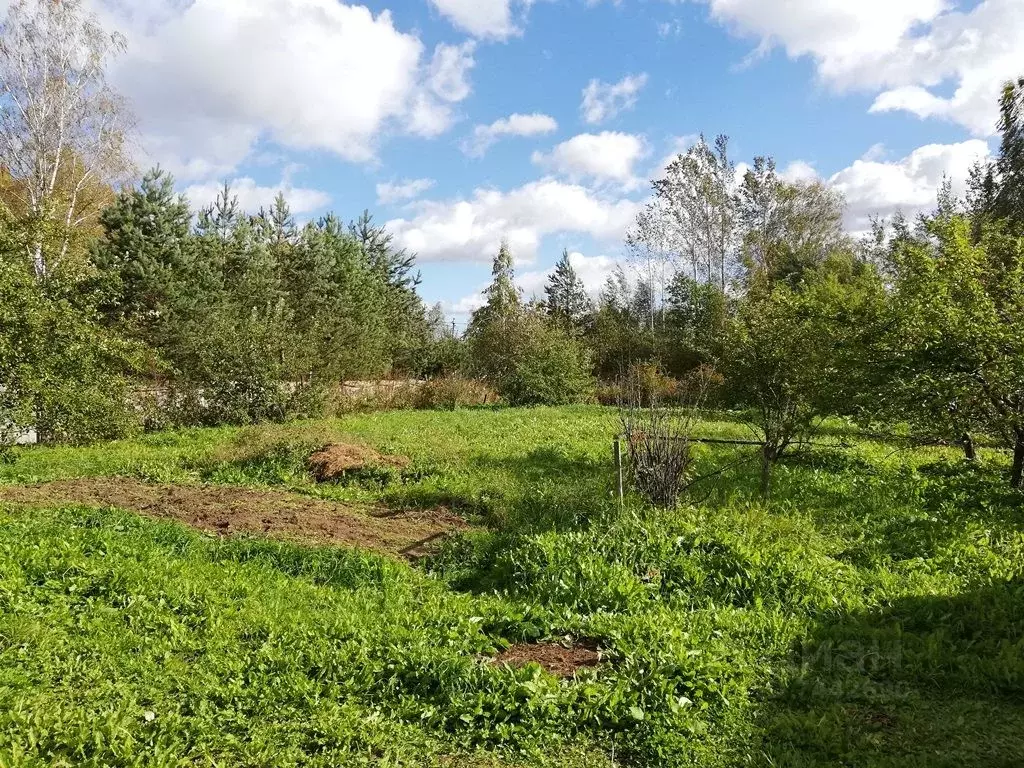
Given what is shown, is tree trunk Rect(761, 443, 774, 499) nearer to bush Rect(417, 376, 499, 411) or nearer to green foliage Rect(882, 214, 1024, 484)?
green foliage Rect(882, 214, 1024, 484)

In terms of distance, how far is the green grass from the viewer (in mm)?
3631

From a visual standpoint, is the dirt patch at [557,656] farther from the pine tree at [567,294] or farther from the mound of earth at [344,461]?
the pine tree at [567,294]

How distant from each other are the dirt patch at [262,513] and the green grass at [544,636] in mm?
737

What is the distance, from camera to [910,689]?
4.38 meters

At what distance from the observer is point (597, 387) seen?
26312 mm

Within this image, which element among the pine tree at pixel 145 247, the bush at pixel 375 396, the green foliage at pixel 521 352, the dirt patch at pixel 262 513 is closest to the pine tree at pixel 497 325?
the green foliage at pixel 521 352

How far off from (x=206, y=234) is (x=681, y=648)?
2230 cm

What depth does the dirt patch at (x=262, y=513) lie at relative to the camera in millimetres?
7609

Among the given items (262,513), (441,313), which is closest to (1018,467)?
(262,513)

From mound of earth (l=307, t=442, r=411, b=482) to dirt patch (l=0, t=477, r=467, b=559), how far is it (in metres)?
1.02

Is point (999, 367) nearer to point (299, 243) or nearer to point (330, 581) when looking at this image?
point (330, 581)

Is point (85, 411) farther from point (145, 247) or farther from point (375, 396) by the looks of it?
point (375, 396)

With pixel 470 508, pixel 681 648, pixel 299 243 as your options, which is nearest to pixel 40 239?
pixel 470 508

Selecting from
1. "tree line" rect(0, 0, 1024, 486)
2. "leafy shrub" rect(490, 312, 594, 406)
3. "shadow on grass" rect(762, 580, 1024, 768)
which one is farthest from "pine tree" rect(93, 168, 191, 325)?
"shadow on grass" rect(762, 580, 1024, 768)
